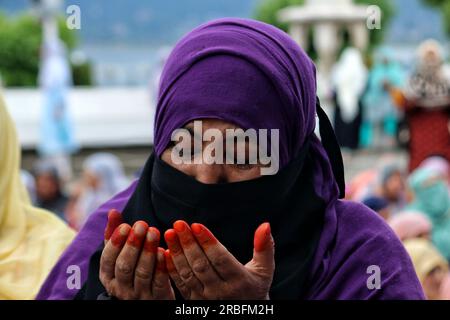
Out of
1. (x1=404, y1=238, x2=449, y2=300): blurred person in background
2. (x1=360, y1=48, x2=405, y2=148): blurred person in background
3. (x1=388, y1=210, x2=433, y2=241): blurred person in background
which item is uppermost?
(x1=404, y1=238, x2=449, y2=300): blurred person in background

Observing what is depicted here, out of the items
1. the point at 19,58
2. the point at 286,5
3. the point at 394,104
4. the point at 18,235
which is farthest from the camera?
the point at 286,5

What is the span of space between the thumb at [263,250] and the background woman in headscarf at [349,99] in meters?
9.10

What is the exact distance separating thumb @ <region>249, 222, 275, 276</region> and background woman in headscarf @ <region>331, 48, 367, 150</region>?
910cm

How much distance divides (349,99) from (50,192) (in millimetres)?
5273

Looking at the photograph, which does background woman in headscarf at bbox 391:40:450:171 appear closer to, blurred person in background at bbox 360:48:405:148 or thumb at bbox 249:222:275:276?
blurred person in background at bbox 360:48:405:148

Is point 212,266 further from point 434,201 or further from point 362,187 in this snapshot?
point 362,187

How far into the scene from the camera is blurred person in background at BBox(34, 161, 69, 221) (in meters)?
6.30

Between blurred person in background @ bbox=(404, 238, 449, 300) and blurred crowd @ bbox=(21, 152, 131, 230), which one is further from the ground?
blurred person in background @ bbox=(404, 238, 449, 300)

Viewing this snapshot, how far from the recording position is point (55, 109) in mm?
9719

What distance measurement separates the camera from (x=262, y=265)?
136cm

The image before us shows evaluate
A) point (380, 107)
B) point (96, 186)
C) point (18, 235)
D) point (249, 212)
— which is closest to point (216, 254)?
point (249, 212)

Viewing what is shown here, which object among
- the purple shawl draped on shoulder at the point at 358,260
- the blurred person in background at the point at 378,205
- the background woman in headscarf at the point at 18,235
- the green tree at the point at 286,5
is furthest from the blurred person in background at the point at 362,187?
the green tree at the point at 286,5

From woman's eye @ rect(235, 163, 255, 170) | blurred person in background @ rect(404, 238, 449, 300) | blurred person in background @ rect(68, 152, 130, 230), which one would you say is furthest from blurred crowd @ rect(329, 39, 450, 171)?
woman's eye @ rect(235, 163, 255, 170)

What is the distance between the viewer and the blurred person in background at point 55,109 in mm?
9648
